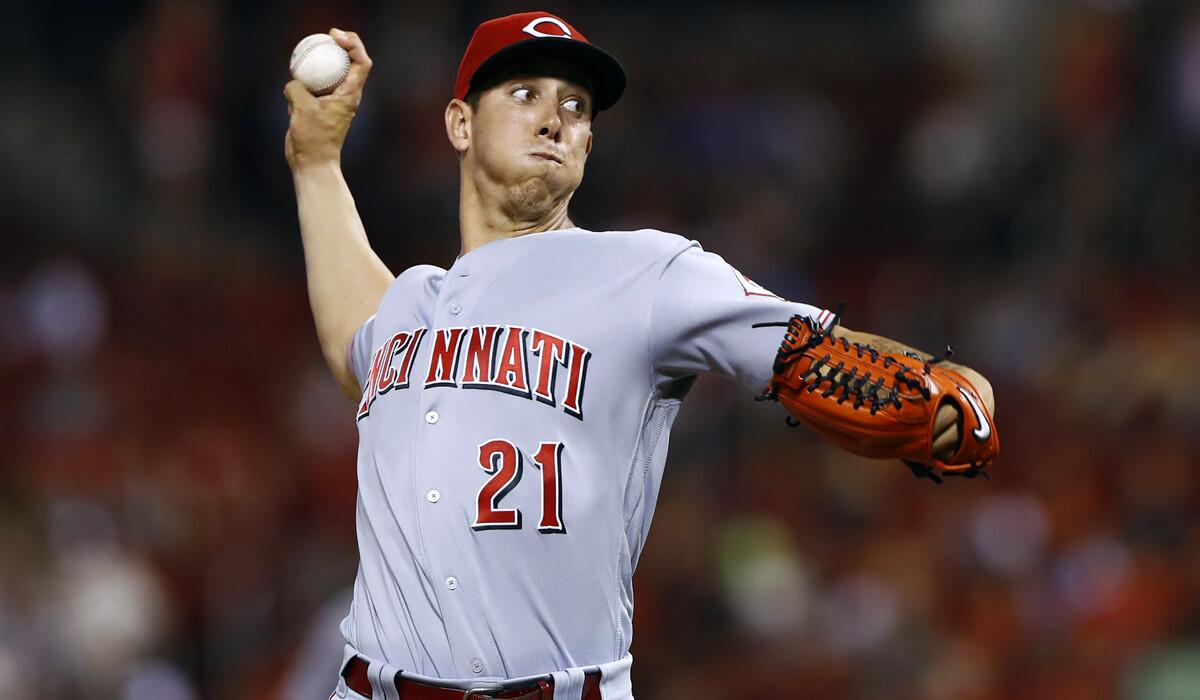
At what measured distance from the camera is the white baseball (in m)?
3.50

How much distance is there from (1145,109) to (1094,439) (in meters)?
2.49

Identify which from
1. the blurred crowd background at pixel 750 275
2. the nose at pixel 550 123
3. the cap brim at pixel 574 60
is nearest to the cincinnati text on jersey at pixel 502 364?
the nose at pixel 550 123

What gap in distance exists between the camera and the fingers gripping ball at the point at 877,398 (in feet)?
8.10

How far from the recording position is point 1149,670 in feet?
19.0

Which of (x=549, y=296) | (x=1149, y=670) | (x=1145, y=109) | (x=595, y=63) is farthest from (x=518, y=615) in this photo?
(x=1145, y=109)

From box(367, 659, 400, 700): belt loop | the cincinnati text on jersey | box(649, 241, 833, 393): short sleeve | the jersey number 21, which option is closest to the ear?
the cincinnati text on jersey

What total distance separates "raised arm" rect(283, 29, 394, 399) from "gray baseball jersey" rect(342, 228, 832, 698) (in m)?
0.49

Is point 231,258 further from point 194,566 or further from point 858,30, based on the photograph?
point 858,30

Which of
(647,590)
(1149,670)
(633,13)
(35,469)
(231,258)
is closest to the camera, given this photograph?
(1149,670)

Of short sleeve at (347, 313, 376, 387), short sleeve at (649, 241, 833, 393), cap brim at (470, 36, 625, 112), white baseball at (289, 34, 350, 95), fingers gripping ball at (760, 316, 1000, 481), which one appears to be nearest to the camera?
fingers gripping ball at (760, 316, 1000, 481)

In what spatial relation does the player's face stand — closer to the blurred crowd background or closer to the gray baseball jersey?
the gray baseball jersey

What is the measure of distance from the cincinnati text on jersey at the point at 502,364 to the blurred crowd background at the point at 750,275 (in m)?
2.11

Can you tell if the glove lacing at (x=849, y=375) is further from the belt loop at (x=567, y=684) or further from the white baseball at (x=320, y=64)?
the white baseball at (x=320, y=64)

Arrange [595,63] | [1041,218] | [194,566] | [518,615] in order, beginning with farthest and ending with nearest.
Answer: [1041,218], [194,566], [595,63], [518,615]
